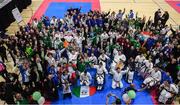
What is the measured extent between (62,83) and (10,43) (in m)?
3.88

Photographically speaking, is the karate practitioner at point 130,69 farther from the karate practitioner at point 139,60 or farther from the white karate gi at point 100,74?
the white karate gi at point 100,74

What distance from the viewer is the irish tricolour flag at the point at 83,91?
10.4 m

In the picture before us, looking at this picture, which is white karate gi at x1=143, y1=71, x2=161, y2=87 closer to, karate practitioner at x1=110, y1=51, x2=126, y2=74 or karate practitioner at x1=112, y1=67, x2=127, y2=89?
karate practitioner at x1=112, y1=67, x2=127, y2=89

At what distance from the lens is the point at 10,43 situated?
38.8 ft

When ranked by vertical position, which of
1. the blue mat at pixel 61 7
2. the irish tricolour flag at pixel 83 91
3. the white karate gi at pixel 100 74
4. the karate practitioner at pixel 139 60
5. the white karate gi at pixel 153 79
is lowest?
the irish tricolour flag at pixel 83 91

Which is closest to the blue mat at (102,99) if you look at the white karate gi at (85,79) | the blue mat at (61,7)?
the white karate gi at (85,79)

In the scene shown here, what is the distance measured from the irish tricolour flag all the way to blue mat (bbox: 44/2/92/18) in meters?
9.92

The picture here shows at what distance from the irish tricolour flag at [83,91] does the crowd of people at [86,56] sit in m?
0.24

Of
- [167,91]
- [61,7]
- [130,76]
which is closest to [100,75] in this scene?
[130,76]

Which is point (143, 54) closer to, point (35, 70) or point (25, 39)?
point (35, 70)

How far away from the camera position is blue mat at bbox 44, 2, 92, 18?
64.4 ft

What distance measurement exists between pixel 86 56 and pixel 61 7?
1082 centimetres

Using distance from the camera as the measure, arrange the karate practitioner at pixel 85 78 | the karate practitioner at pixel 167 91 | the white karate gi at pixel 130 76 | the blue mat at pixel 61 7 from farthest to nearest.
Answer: the blue mat at pixel 61 7 → the white karate gi at pixel 130 76 → the karate practitioner at pixel 85 78 → the karate practitioner at pixel 167 91

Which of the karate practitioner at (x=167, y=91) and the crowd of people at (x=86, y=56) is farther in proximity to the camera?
the crowd of people at (x=86, y=56)
